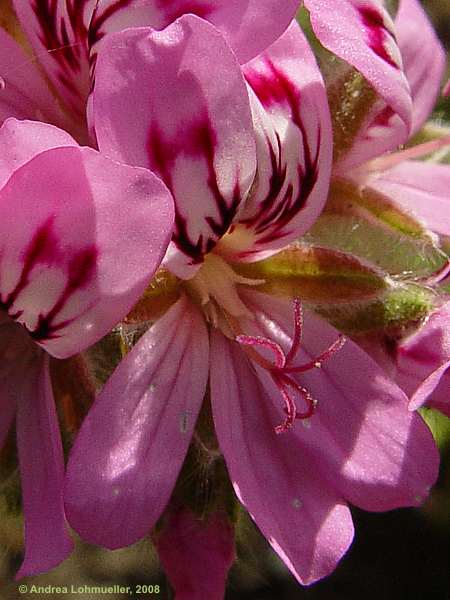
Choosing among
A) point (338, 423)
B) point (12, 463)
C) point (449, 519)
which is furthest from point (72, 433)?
point (449, 519)

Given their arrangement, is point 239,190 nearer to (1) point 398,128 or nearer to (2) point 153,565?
(1) point 398,128

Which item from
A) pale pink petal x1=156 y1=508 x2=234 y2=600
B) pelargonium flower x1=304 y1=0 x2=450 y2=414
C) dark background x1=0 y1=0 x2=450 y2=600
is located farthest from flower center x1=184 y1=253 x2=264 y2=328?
dark background x1=0 y1=0 x2=450 y2=600

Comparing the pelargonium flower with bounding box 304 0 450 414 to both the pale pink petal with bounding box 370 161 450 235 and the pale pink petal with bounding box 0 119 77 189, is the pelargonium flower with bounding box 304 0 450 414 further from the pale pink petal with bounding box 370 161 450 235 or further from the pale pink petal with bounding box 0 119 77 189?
A: the pale pink petal with bounding box 0 119 77 189

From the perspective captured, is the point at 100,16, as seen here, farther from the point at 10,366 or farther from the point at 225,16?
the point at 10,366

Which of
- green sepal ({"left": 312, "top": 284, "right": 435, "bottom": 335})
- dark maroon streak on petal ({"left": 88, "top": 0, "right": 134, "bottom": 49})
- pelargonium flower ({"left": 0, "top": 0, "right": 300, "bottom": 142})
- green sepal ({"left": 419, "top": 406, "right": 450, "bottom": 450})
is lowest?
green sepal ({"left": 419, "top": 406, "right": 450, "bottom": 450})

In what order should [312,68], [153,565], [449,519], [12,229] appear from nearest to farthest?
[12,229], [312,68], [153,565], [449,519]

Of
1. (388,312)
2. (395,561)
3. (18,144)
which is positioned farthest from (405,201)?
(395,561)

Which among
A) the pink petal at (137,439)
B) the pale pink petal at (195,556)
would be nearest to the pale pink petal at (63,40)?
the pink petal at (137,439)
